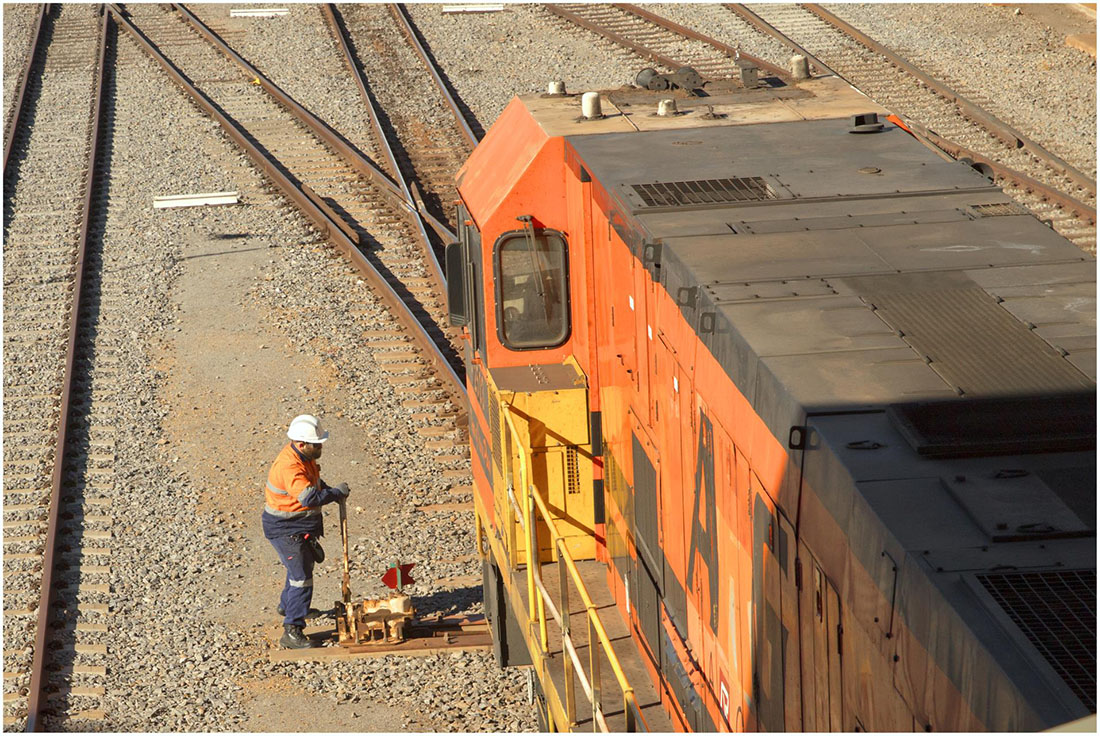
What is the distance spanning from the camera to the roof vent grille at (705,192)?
6.50 meters

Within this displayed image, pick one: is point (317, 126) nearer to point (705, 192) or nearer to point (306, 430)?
point (306, 430)

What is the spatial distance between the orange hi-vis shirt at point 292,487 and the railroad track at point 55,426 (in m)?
1.66

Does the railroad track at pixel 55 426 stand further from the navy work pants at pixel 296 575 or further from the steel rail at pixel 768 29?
the steel rail at pixel 768 29

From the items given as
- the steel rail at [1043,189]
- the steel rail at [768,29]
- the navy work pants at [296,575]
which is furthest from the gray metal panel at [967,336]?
the steel rail at [768,29]

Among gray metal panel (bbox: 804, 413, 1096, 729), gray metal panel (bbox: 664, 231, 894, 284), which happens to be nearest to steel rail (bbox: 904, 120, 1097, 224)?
gray metal panel (bbox: 664, 231, 894, 284)

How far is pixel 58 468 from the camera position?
1202 centimetres

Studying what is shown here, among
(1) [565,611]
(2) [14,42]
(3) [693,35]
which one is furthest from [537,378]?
(2) [14,42]

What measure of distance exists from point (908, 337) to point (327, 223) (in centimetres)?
1385

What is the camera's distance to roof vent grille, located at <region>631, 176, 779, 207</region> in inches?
→ 256

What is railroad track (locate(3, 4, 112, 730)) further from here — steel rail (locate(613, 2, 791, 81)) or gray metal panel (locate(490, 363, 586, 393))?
steel rail (locate(613, 2, 791, 81))

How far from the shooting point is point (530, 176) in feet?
24.8

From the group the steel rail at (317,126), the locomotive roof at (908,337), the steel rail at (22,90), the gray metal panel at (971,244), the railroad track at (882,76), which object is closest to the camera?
the locomotive roof at (908,337)

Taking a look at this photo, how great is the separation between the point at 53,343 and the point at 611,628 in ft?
31.6

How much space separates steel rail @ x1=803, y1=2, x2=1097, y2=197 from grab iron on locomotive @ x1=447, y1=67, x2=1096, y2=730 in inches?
387
